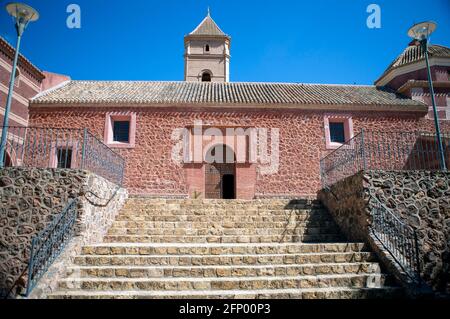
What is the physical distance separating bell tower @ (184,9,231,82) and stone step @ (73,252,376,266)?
18963mm

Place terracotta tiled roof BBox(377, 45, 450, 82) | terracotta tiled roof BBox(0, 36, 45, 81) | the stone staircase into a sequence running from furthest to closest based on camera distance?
A: terracotta tiled roof BBox(377, 45, 450, 82)
terracotta tiled roof BBox(0, 36, 45, 81)
the stone staircase

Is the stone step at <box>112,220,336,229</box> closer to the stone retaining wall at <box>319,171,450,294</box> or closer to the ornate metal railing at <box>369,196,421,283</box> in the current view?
the stone retaining wall at <box>319,171,450,294</box>

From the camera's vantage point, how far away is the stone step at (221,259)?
17.7ft

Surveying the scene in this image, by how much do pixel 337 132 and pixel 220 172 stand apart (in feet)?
19.5

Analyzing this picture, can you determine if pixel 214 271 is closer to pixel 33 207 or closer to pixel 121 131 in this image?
pixel 33 207

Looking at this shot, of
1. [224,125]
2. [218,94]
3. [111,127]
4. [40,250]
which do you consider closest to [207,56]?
[218,94]

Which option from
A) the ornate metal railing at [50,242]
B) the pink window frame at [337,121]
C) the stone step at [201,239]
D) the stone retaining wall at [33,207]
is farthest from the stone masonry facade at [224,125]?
the ornate metal railing at [50,242]

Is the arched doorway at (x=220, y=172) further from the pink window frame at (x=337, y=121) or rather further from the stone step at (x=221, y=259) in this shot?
the stone step at (x=221, y=259)

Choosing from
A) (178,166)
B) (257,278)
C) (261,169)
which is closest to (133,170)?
(178,166)

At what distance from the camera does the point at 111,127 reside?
43.6ft

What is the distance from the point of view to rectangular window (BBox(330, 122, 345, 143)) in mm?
13766

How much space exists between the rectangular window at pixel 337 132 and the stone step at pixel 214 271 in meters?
9.24

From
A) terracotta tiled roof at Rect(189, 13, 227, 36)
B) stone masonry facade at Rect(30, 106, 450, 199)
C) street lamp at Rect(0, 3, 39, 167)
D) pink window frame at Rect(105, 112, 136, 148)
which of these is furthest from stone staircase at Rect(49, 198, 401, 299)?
terracotta tiled roof at Rect(189, 13, 227, 36)

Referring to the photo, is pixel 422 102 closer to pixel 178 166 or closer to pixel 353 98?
pixel 353 98
